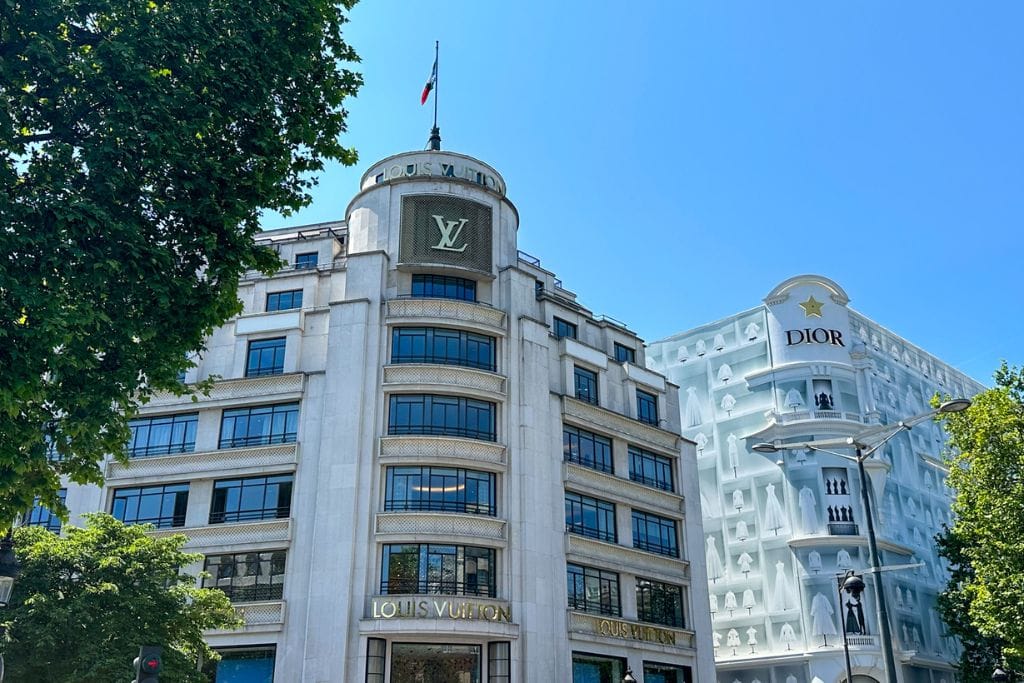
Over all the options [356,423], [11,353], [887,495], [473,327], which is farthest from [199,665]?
[887,495]

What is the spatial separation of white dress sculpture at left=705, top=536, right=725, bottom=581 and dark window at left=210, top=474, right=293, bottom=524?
27457 millimetres

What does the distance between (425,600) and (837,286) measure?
1326 inches

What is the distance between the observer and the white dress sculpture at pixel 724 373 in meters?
58.7

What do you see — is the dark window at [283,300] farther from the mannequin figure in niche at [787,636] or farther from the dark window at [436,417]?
the mannequin figure in niche at [787,636]

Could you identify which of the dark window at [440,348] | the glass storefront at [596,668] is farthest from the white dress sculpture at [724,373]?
the glass storefront at [596,668]

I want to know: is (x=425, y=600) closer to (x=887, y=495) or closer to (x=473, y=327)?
(x=473, y=327)

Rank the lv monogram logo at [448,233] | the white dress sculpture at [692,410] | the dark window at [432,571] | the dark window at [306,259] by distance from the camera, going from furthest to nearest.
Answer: the white dress sculpture at [692,410]
the dark window at [306,259]
the lv monogram logo at [448,233]
the dark window at [432,571]

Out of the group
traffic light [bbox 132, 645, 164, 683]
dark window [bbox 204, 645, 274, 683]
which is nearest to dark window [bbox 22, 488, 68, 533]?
dark window [bbox 204, 645, 274, 683]

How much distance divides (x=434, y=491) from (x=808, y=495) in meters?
24.2

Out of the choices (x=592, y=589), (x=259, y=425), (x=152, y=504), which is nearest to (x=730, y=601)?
(x=592, y=589)

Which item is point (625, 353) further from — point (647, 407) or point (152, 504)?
point (152, 504)

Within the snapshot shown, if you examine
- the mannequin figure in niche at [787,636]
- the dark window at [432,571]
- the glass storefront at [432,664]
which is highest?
the dark window at [432,571]

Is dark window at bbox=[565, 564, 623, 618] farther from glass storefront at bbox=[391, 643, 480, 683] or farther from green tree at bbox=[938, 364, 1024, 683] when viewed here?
green tree at bbox=[938, 364, 1024, 683]

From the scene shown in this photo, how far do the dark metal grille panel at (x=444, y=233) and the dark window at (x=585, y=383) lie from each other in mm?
6775
